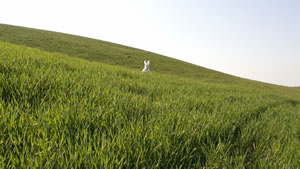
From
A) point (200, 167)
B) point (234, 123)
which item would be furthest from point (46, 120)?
point (234, 123)

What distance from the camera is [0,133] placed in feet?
3.71

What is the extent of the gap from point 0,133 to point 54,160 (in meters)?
0.57

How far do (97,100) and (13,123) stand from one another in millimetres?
939

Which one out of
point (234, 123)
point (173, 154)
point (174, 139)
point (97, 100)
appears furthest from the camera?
point (234, 123)

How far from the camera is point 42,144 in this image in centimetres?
99

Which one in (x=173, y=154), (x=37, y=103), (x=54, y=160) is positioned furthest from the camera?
(x=37, y=103)

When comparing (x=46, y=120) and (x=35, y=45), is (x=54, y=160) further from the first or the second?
(x=35, y=45)

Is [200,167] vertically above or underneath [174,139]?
underneath

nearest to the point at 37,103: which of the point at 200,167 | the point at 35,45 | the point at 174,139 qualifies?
the point at 174,139

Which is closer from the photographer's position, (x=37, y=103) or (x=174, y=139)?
(x=174, y=139)

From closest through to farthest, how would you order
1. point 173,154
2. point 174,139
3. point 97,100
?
1. point 173,154
2. point 174,139
3. point 97,100

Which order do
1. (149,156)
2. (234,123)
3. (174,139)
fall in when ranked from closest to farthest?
(149,156) < (174,139) < (234,123)

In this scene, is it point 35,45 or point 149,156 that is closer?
point 149,156

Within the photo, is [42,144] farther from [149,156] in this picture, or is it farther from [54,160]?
[149,156]
